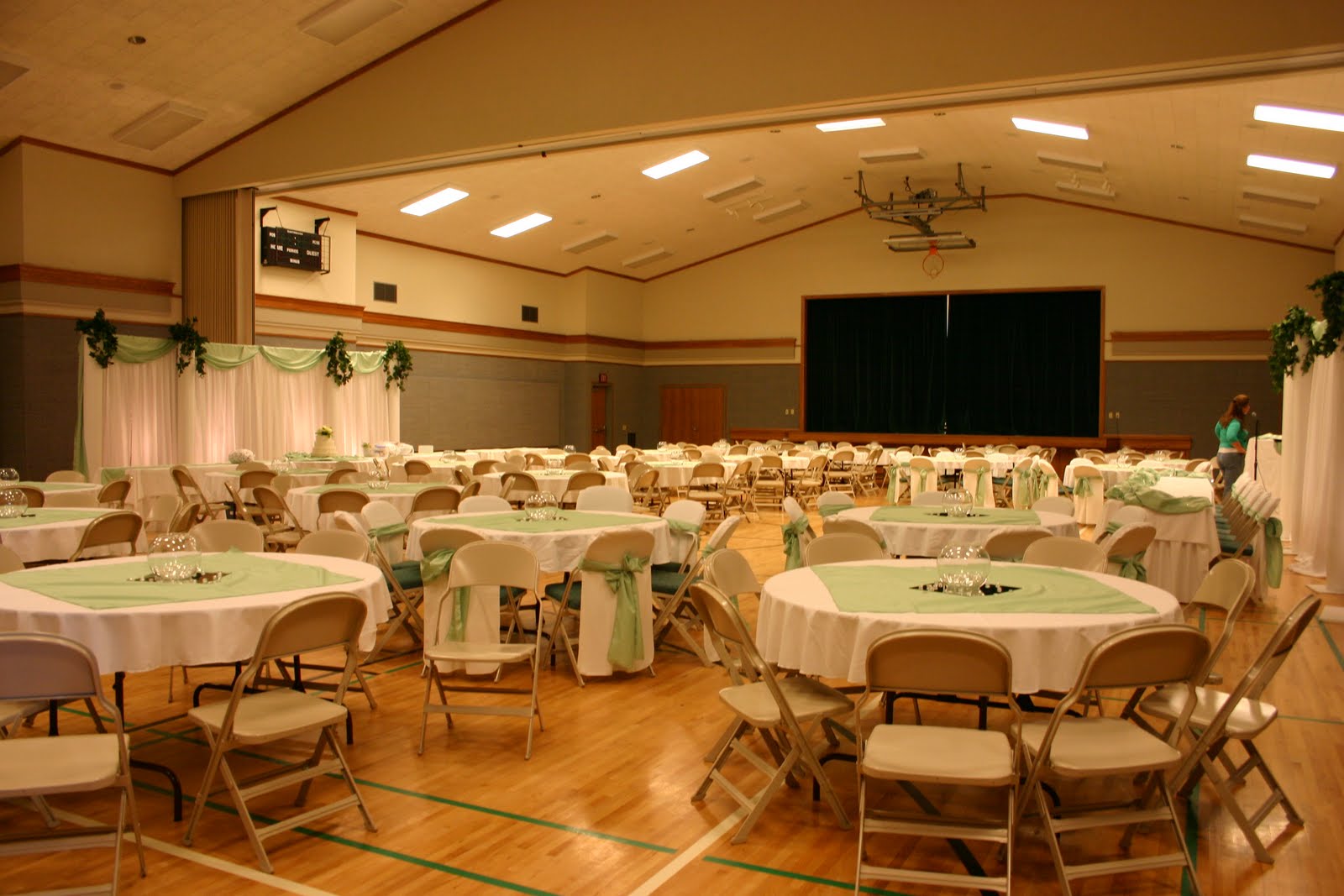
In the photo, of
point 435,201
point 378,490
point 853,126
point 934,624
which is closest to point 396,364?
point 435,201

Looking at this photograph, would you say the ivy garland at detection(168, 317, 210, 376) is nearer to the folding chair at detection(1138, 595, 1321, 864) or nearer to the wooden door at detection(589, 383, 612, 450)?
the wooden door at detection(589, 383, 612, 450)

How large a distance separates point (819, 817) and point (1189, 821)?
135cm

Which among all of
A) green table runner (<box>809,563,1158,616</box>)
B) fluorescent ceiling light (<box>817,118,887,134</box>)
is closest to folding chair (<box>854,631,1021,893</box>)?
green table runner (<box>809,563,1158,616</box>)

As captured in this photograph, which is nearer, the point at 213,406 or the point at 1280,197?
the point at 213,406

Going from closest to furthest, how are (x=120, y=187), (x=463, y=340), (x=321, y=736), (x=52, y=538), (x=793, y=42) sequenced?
1. (x=321, y=736)
2. (x=52, y=538)
3. (x=793, y=42)
4. (x=120, y=187)
5. (x=463, y=340)

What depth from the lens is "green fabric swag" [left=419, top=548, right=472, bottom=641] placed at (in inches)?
219

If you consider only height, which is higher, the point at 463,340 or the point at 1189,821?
the point at 463,340

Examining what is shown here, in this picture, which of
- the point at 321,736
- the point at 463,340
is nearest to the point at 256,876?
the point at 321,736

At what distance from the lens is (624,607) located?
5906mm

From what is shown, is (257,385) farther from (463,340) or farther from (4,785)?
(4,785)

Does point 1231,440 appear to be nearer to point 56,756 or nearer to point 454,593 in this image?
point 454,593

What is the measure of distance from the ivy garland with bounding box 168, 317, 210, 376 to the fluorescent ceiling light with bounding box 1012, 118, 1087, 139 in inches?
457

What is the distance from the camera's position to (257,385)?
14578mm

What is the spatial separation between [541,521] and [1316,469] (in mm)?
7187
